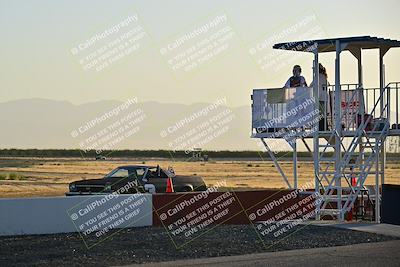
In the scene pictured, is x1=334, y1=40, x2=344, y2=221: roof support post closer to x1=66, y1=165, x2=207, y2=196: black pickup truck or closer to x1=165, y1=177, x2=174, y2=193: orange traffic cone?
x1=66, y1=165, x2=207, y2=196: black pickup truck

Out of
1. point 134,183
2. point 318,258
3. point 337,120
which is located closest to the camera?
point 318,258

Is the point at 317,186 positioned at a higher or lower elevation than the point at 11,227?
lower

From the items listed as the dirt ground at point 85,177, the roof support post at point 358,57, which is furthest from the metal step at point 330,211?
the dirt ground at point 85,177

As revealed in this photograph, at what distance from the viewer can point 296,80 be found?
79.0ft

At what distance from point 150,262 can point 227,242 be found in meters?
3.15

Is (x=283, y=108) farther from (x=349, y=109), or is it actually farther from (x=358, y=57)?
(x=358, y=57)

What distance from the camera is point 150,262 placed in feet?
50.4

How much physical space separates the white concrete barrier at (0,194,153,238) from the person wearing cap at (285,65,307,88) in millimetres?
5704

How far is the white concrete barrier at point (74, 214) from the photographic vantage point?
60.3 feet

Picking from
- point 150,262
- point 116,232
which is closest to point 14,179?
point 116,232

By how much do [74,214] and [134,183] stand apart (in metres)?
9.80

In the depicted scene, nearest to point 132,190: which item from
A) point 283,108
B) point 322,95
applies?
point 283,108

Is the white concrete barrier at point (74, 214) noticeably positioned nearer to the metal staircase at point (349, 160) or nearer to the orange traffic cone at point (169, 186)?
the metal staircase at point (349, 160)

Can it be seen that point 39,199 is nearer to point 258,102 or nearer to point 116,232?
point 116,232
